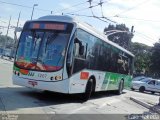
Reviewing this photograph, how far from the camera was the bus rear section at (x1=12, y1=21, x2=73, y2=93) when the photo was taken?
1296cm

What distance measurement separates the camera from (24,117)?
9.48m

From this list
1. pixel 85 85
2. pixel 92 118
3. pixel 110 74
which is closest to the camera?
pixel 92 118

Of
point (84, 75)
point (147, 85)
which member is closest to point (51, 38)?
point (84, 75)

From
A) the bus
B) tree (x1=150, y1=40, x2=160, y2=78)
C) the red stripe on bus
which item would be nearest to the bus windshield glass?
the bus

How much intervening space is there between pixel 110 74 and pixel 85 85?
4.94m

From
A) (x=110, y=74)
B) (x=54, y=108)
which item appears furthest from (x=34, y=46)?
(x=110, y=74)

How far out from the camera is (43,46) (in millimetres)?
13312

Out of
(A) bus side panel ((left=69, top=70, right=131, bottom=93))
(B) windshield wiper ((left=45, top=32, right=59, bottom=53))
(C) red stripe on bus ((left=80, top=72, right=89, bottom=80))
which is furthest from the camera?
(C) red stripe on bus ((left=80, top=72, right=89, bottom=80))

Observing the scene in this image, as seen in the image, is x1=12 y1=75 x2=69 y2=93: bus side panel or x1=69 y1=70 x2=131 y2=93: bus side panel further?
x1=69 y1=70 x2=131 y2=93: bus side panel

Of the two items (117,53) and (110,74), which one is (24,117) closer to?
(110,74)

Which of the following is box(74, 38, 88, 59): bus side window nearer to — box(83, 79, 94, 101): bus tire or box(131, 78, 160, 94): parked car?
box(83, 79, 94, 101): bus tire

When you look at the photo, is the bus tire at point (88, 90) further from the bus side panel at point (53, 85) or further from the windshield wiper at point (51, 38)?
the windshield wiper at point (51, 38)

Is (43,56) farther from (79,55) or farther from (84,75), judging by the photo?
(84,75)

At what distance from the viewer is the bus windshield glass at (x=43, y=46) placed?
1309cm
